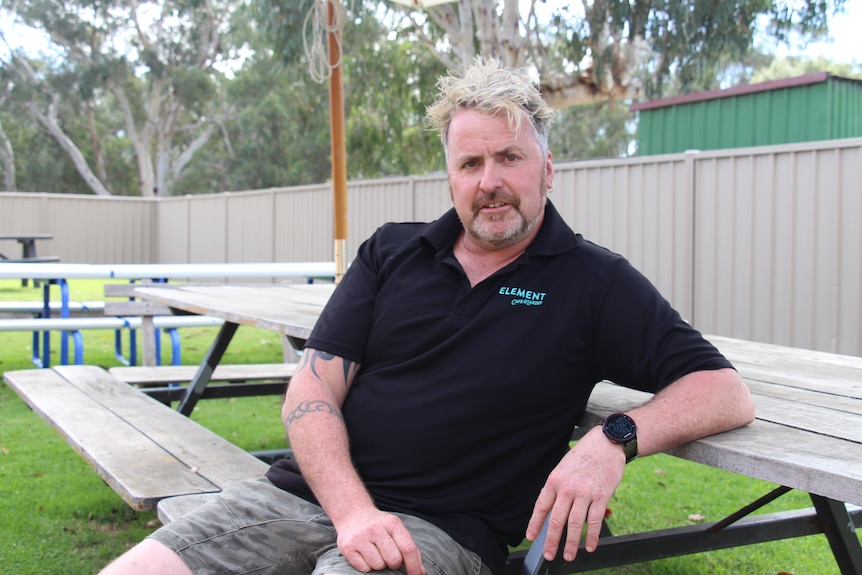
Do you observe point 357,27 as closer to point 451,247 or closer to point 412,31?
point 412,31

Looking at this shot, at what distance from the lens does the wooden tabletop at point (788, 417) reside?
1381 mm

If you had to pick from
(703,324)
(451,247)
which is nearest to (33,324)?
(451,247)

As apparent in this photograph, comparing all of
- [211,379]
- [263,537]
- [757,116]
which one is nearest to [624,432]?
[263,537]

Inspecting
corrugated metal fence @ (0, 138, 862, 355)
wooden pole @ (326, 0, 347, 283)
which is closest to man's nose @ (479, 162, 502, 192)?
wooden pole @ (326, 0, 347, 283)

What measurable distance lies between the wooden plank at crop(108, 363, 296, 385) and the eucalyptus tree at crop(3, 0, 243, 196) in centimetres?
2444

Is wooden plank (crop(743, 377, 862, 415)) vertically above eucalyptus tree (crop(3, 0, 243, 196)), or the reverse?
eucalyptus tree (crop(3, 0, 243, 196))

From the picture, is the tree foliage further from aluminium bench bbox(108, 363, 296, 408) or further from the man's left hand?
the man's left hand

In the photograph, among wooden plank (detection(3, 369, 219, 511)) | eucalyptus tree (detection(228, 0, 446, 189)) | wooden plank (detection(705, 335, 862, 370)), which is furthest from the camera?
eucalyptus tree (detection(228, 0, 446, 189))

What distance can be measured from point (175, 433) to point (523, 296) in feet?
5.87

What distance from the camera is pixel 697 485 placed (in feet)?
13.7

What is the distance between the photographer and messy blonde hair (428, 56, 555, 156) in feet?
6.47

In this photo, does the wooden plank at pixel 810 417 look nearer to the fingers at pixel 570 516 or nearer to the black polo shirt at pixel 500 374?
the black polo shirt at pixel 500 374

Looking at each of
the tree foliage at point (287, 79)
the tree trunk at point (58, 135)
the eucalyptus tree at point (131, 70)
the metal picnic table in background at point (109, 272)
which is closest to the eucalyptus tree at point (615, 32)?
the tree foliage at point (287, 79)

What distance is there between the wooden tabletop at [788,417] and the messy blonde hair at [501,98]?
666 mm
